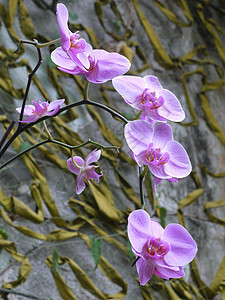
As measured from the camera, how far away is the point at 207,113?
1161 mm

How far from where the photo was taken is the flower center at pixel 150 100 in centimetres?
32

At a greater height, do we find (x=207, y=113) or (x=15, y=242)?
(x=15, y=242)

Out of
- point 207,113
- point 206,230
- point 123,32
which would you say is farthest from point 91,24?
point 206,230

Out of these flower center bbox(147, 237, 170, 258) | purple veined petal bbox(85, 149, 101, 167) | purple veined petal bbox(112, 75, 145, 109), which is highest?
purple veined petal bbox(112, 75, 145, 109)

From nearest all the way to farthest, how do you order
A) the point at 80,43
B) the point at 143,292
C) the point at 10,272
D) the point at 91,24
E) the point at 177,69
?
the point at 80,43
the point at 10,272
the point at 143,292
the point at 91,24
the point at 177,69

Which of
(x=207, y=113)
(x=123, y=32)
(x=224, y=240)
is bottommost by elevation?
(x=224, y=240)

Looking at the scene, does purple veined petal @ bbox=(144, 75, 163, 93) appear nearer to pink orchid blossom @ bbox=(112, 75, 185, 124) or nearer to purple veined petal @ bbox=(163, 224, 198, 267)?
pink orchid blossom @ bbox=(112, 75, 185, 124)

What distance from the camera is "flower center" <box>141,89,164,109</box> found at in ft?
1.06

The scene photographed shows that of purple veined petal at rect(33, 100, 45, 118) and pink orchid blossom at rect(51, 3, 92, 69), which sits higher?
pink orchid blossom at rect(51, 3, 92, 69)

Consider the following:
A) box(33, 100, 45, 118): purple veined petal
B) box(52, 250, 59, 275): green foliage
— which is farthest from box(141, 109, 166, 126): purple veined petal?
box(52, 250, 59, 275): green foliage

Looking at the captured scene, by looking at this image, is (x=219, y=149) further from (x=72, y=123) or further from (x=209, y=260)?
(x=72, y=123)

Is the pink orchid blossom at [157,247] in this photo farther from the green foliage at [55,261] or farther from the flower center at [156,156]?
the green foliage at [55,261]

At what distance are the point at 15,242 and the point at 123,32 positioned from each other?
70cm

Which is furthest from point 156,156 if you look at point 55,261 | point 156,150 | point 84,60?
point 55,261
